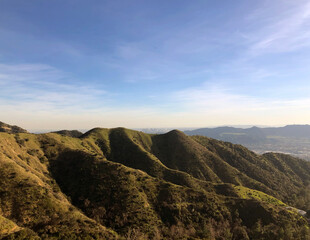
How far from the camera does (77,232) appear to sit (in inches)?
1753

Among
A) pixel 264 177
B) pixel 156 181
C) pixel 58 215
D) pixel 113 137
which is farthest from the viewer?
pixel 113 137

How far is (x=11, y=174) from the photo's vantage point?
6400 cm

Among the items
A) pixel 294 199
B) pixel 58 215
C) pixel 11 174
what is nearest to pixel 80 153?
pixel 11 174

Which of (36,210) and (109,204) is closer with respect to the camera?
(36,210)

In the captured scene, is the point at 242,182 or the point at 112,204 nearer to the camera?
the point at 112,204

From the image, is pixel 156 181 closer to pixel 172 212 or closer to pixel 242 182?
pixel 172 212

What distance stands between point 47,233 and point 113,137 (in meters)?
149

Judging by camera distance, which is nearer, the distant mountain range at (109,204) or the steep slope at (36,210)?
the steep slope at (36,210)

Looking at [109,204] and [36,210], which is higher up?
[36,210]

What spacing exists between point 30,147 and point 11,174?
4393 cm

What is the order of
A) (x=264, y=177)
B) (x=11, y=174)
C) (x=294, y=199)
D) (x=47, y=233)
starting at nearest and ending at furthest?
(x=47, y=233)
(x=11, y=174)
(x=294, y=199)
(x=264, y=177)

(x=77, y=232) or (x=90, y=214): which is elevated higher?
(x=77, y=232)

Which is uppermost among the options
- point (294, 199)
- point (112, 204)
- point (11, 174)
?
point (11, 174)

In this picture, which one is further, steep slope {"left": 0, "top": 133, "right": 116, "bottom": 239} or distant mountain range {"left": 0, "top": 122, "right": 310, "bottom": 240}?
distant mountain range {"left": 0, "top": 122, "right": 310, "bottom": 240}
